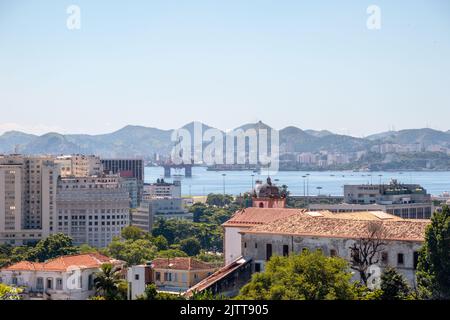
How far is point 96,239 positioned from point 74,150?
9233cm

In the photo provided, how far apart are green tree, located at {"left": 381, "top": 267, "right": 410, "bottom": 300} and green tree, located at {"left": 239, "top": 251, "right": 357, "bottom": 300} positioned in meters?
0.64

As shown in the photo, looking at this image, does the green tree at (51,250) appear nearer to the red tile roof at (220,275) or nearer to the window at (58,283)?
the window at (58,283)

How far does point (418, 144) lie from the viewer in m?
161

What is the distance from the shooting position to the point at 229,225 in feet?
71.9

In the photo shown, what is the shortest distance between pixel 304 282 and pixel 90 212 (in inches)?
1611

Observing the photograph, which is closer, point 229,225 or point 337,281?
point 337,281

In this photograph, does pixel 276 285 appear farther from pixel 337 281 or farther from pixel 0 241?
pixel 0 241

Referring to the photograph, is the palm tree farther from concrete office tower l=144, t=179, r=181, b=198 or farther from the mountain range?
the mountain range

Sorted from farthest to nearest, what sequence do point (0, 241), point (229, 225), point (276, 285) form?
point (0, 241)
point (229, 225)
point (276, 285)

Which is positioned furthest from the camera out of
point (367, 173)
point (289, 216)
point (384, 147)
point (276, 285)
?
point (384, 147)

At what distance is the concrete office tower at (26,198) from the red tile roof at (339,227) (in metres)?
33.2

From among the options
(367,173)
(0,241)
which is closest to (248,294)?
(0,241)

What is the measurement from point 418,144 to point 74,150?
5367 centimetres

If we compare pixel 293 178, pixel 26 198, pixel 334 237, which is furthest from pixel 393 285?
pixel 293 178
